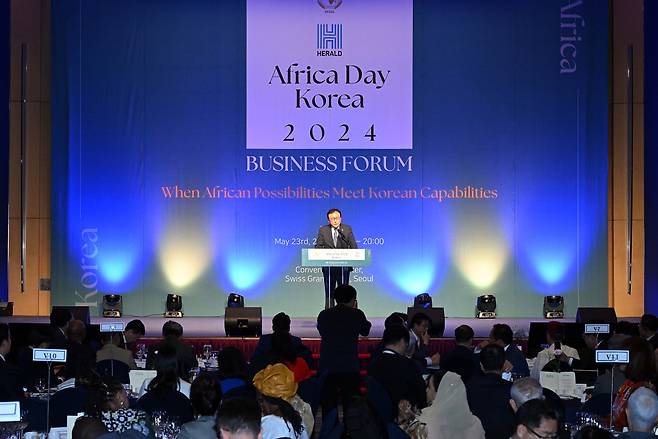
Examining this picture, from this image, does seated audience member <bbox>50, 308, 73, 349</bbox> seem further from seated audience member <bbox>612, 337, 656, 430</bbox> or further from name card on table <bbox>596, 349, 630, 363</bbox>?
seated audience member <bbox>612, 337, 656, 430</bbox>

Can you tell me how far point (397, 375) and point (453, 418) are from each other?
5.26 feet

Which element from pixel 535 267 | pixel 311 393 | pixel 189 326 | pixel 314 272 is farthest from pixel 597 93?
pixel 311 393

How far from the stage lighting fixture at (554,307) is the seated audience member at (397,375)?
24.4 feet

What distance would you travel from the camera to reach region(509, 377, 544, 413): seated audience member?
548cm

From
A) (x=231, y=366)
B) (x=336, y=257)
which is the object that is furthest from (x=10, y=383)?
(x=336, y=257)

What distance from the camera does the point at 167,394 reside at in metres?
6.05

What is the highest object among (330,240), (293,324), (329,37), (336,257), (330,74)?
(329,37)

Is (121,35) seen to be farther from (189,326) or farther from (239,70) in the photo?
(189,326)

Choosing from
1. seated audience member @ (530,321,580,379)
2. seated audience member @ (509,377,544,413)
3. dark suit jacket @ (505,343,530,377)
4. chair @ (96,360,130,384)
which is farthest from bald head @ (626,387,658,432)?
chair @ (96,360,130,384)

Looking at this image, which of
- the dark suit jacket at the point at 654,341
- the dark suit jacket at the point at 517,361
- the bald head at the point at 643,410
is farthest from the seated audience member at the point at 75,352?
the dark suit jacket at the point at 654,341

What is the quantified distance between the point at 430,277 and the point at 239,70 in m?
3.55

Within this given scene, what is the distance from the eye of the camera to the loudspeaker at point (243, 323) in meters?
12.0

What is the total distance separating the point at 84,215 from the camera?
48.0 feet

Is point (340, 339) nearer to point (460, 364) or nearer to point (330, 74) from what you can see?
point (460, 364)
